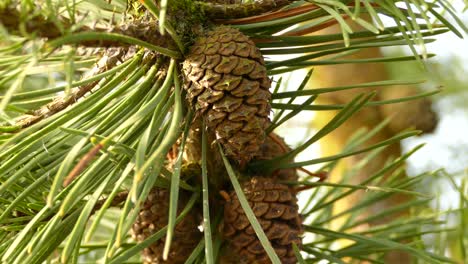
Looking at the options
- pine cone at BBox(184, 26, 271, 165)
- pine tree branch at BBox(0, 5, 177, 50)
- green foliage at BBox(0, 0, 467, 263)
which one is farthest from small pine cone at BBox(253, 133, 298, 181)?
pine tree branch at BBox(0, 5, 177, 50)

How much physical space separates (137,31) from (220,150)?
0.13 m

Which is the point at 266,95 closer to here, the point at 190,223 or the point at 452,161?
the point at 190,223

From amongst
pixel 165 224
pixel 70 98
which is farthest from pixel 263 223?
pixel 70 98

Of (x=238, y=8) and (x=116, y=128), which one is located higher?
(x=238, y=8)

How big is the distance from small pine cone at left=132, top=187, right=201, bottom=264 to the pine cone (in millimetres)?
117

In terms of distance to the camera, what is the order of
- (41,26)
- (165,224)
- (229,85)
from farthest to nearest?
(165,224), (229,85), (41,26)

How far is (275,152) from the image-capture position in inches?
30.6

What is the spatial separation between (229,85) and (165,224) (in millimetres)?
178

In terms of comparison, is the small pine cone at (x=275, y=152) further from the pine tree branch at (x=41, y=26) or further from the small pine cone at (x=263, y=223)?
the pine tree branch at (x=41, y=26)

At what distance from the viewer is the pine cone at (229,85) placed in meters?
0.62

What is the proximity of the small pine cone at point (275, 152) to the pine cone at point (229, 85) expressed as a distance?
0.12m

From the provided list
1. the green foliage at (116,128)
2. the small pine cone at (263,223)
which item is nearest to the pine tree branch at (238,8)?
the green foliage at (116,128)

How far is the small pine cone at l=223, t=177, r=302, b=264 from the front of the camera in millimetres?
691

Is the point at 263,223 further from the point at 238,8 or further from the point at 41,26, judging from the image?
the point at 41,26
